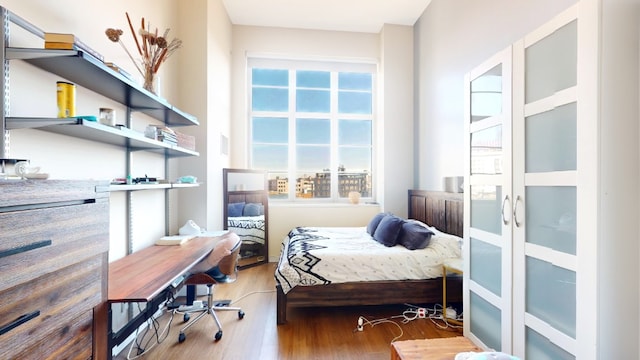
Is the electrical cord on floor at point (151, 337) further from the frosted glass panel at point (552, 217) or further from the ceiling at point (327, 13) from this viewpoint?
the ceiling at point (327, 13)

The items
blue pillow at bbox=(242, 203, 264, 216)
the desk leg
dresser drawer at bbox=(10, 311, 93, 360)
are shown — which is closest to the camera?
dresser drawer at bbox=(10, 311, 93, 360)

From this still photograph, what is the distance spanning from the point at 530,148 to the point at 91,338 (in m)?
2.30

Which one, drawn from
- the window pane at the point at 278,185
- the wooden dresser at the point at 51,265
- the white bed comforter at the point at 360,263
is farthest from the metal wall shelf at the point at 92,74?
the window pane at the point at 278,185

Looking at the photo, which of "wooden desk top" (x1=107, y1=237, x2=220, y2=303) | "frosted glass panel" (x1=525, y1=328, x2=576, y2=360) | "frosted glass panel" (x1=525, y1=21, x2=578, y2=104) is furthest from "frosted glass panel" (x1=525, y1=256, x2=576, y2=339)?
"wooden desk top" (x1=107, y1=237, x2=220, y2=303)

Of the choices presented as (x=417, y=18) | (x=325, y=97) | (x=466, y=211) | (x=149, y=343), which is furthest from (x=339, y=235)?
(x=417, y=18)

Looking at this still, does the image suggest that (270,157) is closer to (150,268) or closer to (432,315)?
(150,268)

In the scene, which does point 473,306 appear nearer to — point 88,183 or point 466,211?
point 466,211

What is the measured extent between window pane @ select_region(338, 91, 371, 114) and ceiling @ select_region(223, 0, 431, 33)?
38.9 inches

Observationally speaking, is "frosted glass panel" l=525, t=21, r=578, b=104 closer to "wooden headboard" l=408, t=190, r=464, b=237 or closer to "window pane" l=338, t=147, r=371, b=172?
"wooden headboard" l=408, t=190, r=464, b=237

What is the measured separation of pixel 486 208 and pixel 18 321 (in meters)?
2.36

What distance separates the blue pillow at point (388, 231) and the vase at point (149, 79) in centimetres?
247

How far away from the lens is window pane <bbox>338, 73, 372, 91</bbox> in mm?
4789

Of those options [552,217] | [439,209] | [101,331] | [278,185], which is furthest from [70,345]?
[278,185]

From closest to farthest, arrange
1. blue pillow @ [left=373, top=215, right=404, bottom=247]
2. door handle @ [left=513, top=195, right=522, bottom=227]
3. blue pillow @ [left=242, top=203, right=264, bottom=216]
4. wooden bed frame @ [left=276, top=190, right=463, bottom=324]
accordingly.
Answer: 1. door handle @ [left=513, top=195, right=522, bottom=227]
2. wooden bed frame @ [left=276, top=190, right=463, bottom=324]
3. blue pillow @ [left=373, top=215, right=404, bottom=247]
4. blue pillow @ [left=242, top=203, right=264, bottom=216]
